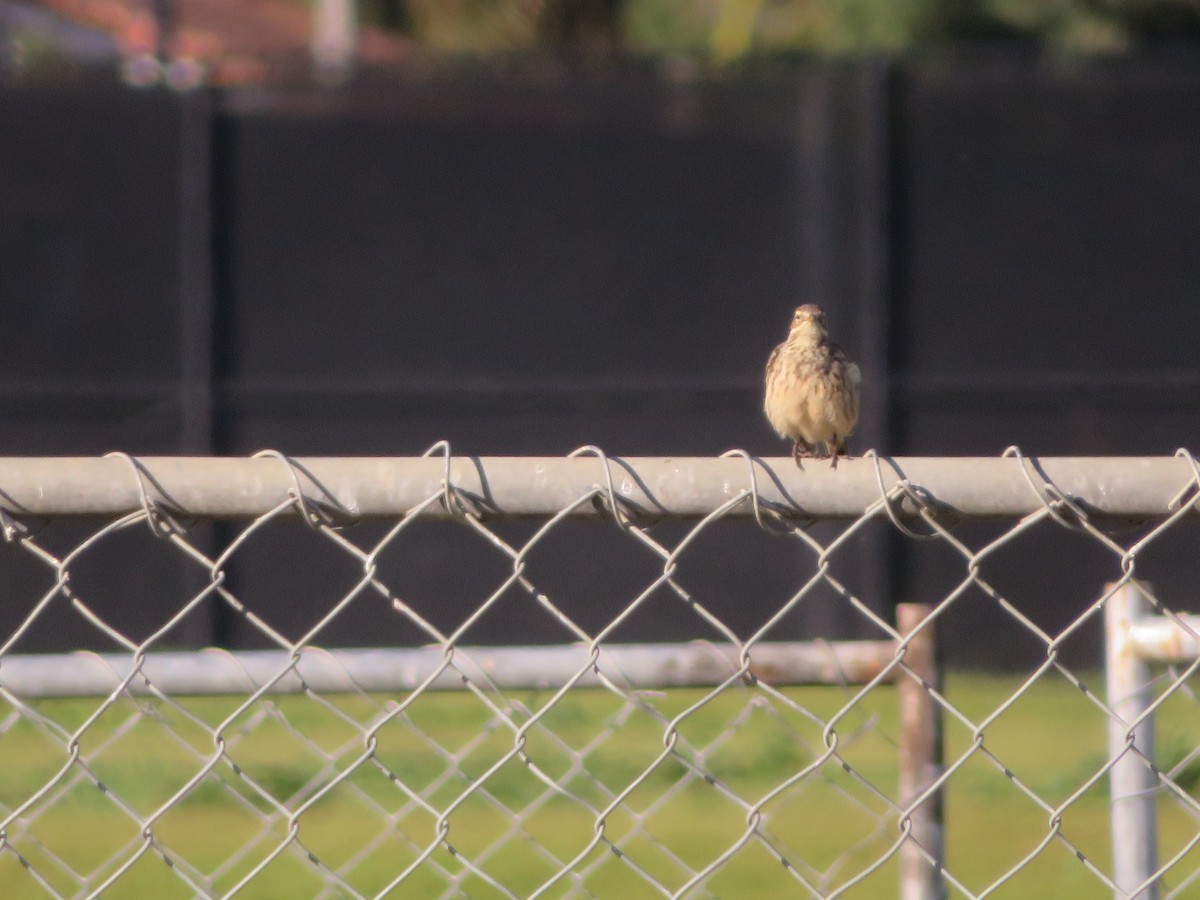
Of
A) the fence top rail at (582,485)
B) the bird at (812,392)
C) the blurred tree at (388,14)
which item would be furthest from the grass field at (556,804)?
the blurred tree at (388,14)

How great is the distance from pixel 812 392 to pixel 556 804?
177cm

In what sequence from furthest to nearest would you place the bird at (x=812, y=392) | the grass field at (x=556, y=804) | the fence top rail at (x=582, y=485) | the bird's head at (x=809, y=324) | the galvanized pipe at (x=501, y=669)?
1. the grass field at (x=556, y=804)
2. the bird's head at (x=809, y=324)
3. the bird at (x=812, y=392)
4. the galvanized pipe at (x=501, y=669)
5. the fence top rail at (x=582, y=485)

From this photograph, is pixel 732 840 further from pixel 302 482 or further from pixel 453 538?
pixel 302 482

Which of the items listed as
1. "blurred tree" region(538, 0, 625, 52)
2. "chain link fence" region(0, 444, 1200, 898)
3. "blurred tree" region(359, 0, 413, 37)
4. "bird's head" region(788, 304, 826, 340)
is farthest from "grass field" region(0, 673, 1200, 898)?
"blurred tree" region(359, 0, 413, 37)

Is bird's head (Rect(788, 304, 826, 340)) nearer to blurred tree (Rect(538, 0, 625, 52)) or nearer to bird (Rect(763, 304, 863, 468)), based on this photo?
bird (Rect(763, 304, 863, 468))

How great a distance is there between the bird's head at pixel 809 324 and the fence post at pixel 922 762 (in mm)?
2207

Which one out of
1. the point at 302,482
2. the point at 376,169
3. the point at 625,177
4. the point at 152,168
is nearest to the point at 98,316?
the point at 152,168

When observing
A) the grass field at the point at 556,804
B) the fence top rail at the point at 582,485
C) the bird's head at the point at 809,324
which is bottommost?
the grass field at the point at 556,804

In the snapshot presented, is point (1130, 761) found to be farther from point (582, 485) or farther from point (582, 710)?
point (582, 710)

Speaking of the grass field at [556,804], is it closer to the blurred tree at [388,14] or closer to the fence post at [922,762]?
the fence post at [922,762]

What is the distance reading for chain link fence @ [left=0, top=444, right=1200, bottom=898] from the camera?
1618 mm

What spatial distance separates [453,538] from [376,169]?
1.52 metres

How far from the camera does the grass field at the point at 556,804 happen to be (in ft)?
14.3

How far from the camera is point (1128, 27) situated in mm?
13258
